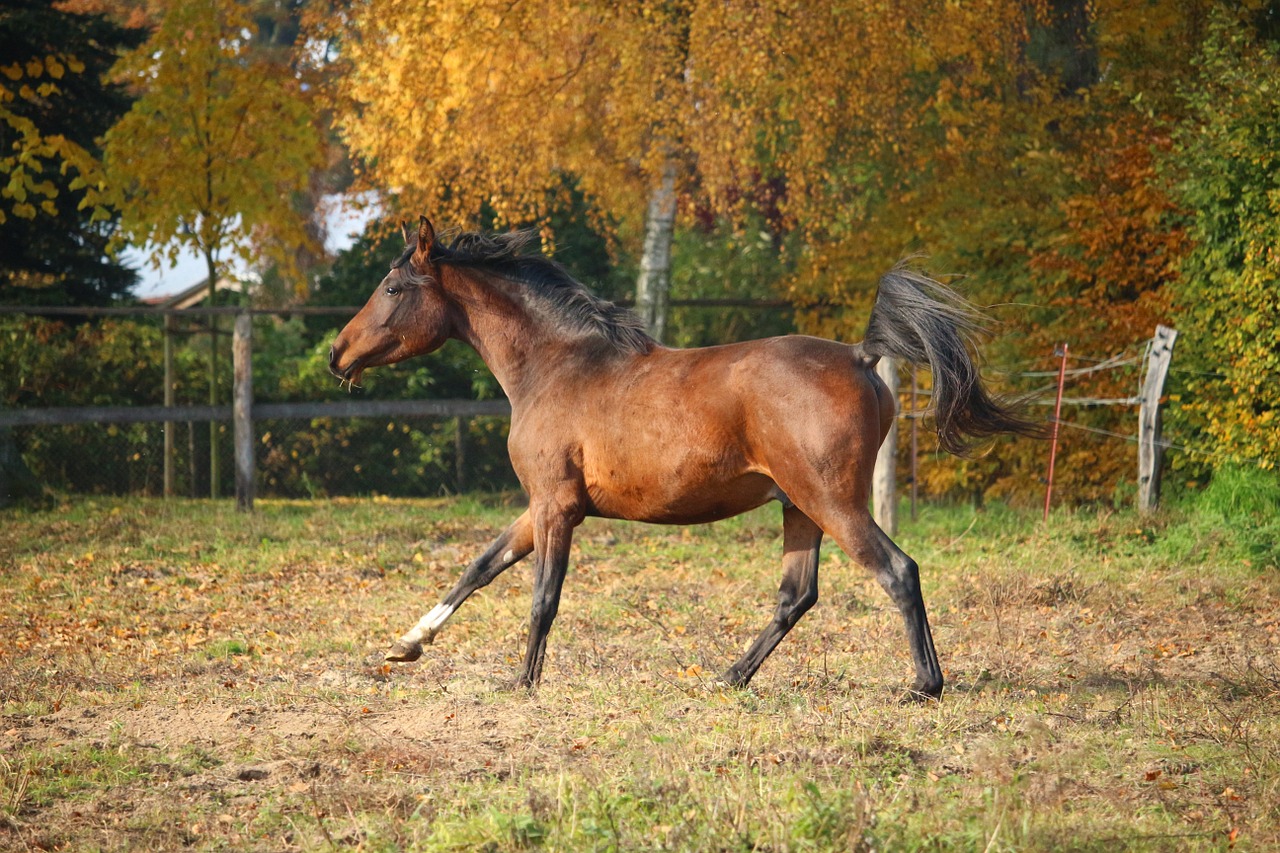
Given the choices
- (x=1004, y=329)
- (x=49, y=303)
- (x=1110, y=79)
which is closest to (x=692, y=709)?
(x=1004, y=329)

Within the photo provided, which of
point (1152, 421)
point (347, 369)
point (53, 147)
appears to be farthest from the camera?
point (53, 147)

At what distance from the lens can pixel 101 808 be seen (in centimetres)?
430

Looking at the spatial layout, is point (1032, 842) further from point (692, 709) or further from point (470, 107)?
point (470, 107)

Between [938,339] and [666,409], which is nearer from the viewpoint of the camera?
[938,339]

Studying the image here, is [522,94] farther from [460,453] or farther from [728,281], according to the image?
[728,281]

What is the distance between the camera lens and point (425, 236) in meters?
6.38

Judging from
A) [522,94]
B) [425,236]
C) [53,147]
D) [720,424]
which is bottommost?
[720,424]

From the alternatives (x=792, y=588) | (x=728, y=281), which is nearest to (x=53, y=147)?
(x=728, y=281)

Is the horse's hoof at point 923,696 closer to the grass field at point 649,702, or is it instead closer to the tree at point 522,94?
the grass field at point 649,702

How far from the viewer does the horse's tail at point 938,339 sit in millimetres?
5480

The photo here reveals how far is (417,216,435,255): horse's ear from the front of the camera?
6.34m

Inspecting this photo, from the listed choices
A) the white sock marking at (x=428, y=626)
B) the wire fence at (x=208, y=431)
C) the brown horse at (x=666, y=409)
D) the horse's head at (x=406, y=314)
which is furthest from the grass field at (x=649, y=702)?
the wire fence at (x=208, y=431)

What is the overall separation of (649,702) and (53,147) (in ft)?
32.0

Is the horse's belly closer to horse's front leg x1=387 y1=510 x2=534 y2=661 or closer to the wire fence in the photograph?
horse's front leg x1=387 y1=510 x2=534 y2=661
